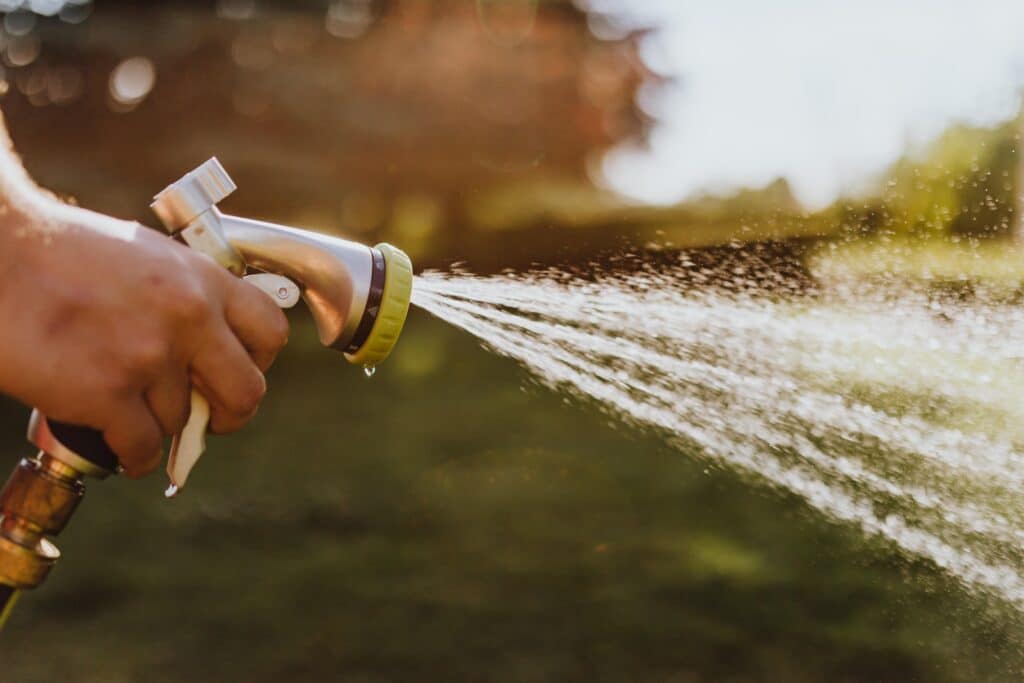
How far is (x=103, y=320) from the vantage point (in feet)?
3.72

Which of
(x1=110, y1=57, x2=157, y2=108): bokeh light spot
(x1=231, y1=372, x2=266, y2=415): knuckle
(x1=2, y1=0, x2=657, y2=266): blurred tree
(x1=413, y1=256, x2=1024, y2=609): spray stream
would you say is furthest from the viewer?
(x1=110, y1=57, x2=157, y2=108): bokeh light spot

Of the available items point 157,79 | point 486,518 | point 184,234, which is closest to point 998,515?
point 184,234

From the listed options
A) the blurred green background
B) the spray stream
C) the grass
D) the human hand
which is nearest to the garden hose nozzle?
the human hand

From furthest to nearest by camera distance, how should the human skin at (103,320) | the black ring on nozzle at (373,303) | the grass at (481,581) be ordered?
the grass at (481,581), the black ring on nozzle at (373,303), the human skin at (103,320)

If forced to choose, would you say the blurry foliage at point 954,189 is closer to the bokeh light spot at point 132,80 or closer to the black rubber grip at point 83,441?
the black rubber grip at point 83,441

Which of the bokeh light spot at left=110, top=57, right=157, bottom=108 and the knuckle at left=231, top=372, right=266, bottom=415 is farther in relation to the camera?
the bokeh light spot at left=110, top=57, right=157, bottom=108

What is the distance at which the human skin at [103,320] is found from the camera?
113 centimetres

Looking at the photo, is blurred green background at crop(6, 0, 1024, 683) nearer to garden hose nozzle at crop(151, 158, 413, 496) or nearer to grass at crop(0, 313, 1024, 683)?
grass at crop(0, 313, 1024, 683)

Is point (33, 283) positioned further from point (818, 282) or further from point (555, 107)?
point (555, 107)

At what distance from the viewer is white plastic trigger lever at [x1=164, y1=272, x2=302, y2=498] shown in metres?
1.28

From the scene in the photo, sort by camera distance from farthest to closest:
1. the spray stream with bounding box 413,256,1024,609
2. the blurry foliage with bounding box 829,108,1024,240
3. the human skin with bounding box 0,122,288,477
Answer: the blurry foliage with bounding box 829,108,1024,240, the spray stream with bounding box 413,256,1024,609, the human skin with bounding box 0,122,288,477

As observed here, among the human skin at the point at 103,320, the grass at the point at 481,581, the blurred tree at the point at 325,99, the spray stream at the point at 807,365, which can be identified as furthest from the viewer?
the blurred tree at the point at 325,99

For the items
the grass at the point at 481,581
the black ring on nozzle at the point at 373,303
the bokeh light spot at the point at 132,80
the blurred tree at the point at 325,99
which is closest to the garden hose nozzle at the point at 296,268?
the black ring on nozzle at the point at 373,303

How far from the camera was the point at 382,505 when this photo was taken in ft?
14.9
